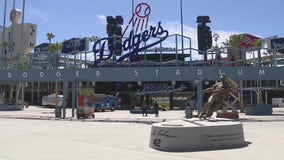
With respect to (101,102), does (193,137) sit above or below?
below

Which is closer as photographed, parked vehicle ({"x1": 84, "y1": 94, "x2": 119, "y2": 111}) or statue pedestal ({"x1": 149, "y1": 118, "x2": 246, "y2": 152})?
statue pedestal ({"x1": 149, "y1": 118, "x2": 246, "y2": 152})

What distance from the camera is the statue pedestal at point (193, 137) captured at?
505 inches

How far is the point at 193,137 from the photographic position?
42.2ft

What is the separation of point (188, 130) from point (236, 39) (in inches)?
2490

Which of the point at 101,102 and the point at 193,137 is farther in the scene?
the point at 101,102

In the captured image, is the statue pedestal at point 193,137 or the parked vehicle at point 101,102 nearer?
the statue pedestal at point 193,137

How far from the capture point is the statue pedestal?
42.1ft

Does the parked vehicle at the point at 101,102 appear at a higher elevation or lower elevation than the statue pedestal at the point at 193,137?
higher

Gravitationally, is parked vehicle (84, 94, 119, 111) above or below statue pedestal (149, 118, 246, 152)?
above

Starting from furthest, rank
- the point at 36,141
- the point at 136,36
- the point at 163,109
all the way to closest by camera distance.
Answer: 1. the point at 163,109
2. the point at 136,36
3. the point at 36,141

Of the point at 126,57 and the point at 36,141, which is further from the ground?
the point at 126,57

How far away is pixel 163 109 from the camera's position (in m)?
58.0

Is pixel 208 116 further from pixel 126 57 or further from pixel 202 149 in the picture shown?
pixel 126 57

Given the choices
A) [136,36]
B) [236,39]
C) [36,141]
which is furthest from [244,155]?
[236,39]
